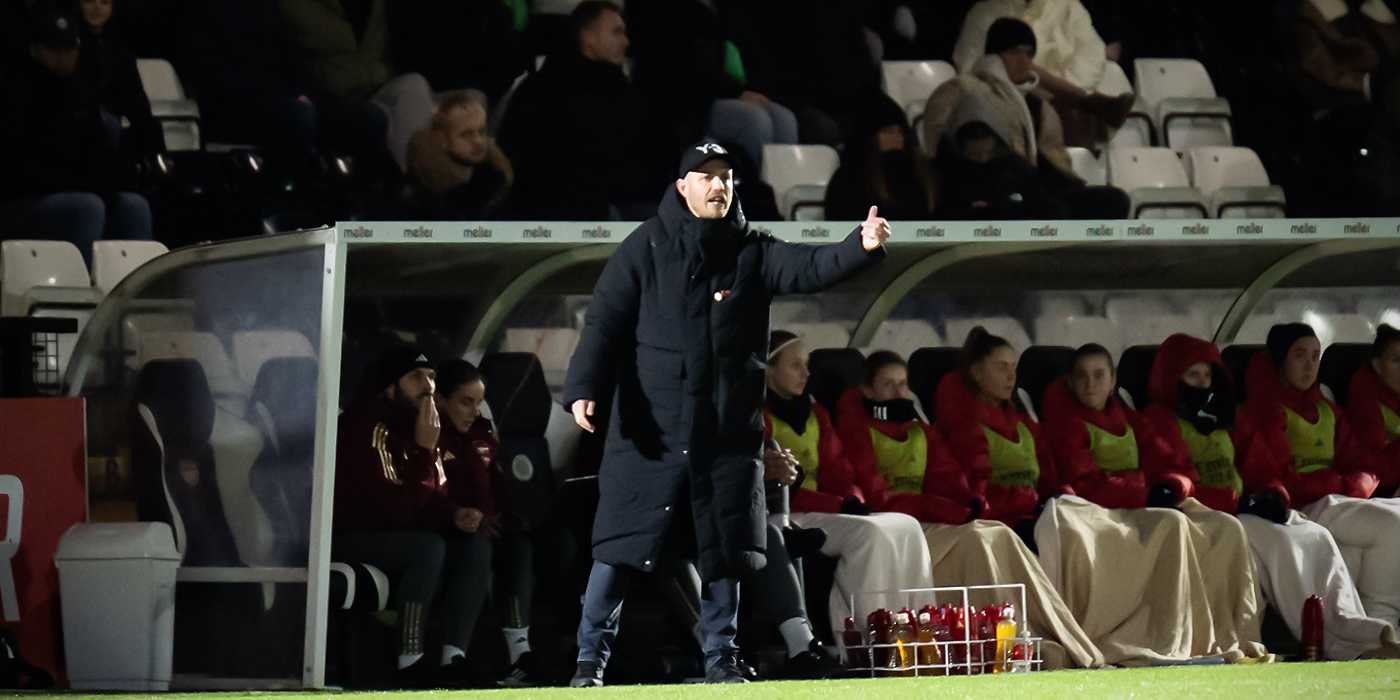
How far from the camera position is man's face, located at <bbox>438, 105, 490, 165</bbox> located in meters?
7.20

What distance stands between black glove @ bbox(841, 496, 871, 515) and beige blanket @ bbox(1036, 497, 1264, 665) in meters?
0.71

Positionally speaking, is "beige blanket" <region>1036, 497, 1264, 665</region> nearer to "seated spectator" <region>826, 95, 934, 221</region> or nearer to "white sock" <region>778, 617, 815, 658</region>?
"white sock" <region>778, 617, 815, 658</region>

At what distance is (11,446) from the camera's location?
5.23 metres

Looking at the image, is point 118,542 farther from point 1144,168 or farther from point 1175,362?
point 1144,168

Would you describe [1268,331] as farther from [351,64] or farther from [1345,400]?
[351,64]

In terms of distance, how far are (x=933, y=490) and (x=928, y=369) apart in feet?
2.01

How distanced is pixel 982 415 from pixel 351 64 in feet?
12.7

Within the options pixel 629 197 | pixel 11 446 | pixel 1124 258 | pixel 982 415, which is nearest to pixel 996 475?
pixel 982 415

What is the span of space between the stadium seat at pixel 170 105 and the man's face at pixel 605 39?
2.01 m

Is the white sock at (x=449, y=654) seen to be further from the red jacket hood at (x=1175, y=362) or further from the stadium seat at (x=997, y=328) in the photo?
the red jacket hood at (x=1175, y=362)

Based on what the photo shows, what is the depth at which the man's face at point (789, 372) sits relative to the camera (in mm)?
6059

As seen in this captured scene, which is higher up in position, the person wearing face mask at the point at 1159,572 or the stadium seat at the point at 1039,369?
the stadium seat at the point at 1039,369

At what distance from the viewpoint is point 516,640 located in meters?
5.43

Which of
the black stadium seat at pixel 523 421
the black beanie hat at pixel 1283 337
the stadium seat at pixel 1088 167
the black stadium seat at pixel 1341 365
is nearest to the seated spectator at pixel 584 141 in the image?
the black stadium seat at pixel 523 421
